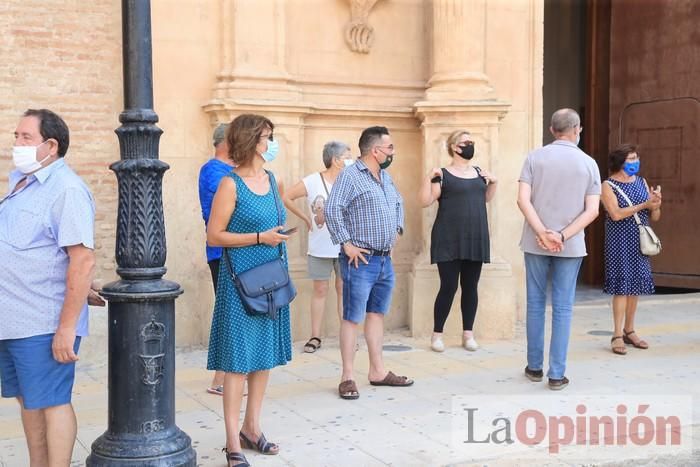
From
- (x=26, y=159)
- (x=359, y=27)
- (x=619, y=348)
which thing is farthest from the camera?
(x=359, y=27)

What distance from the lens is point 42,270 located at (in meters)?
4.12

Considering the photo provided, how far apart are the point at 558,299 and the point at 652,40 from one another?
715cm

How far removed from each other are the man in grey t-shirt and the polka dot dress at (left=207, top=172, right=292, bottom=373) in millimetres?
2574

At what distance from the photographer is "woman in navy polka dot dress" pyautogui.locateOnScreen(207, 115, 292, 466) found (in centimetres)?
485

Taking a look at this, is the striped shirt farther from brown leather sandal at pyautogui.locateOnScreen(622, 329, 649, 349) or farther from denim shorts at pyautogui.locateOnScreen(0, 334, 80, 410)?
brown leather sandal at pyautogui.locateOnScreen(622, 329, 649, 349)

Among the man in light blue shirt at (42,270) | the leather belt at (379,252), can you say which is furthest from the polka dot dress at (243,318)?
the leather belt at (379,252)

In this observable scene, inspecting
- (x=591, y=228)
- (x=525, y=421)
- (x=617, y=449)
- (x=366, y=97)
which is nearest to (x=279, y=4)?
(x=366, y=97)

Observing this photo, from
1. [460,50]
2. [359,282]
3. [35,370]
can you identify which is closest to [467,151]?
[460,50]

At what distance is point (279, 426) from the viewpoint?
226 inches

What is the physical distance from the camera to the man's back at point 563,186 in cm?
672

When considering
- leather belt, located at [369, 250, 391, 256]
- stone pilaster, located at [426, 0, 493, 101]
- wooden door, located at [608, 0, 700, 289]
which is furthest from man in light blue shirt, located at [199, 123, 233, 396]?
wooden door, located at [608, 0, 700, 289]

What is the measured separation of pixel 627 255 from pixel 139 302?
521 centimetres

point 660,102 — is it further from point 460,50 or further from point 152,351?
point 152,351

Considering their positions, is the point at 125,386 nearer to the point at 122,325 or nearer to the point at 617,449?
the point at 122,325
